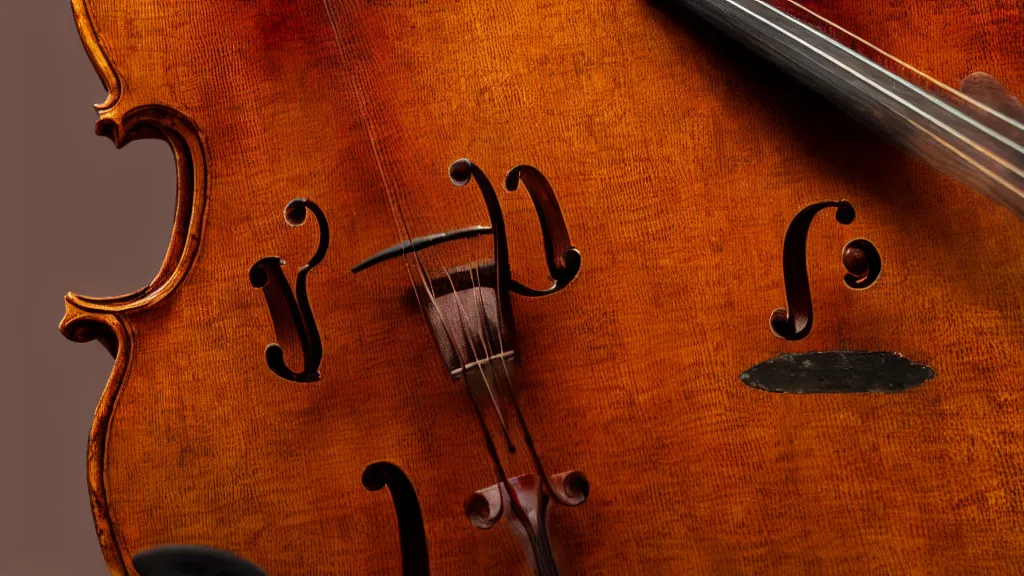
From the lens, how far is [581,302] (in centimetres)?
95

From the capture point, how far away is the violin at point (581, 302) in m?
0.87

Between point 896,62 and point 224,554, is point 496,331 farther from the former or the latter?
point 896,62

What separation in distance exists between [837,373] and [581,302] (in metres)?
0.27

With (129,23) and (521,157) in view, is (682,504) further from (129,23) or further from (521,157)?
(129,23)

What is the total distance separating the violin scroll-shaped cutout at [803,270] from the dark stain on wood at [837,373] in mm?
31

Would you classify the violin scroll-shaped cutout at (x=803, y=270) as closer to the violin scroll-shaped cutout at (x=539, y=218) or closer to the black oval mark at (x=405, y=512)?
the violin scroll-shaped cutout at (x=539, y=218)

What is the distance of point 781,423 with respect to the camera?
2.93ft

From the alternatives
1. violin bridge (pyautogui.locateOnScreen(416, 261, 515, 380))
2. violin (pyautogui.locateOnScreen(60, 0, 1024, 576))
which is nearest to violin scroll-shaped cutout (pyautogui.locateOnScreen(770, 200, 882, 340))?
violin (pyautogui.locateOnScreen(60, 0, 1024, 576))

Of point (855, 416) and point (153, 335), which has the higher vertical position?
point (153, 335)

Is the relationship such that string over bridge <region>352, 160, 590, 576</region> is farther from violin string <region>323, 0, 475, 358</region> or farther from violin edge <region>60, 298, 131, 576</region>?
violin edge <region>60, 298, 131, 576</region>

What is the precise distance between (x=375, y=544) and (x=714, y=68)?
2.12 feet

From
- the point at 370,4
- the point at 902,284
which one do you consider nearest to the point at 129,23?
the point at 370,4

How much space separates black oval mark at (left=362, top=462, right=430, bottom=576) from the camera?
881mm

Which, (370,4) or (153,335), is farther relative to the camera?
(370,4)
